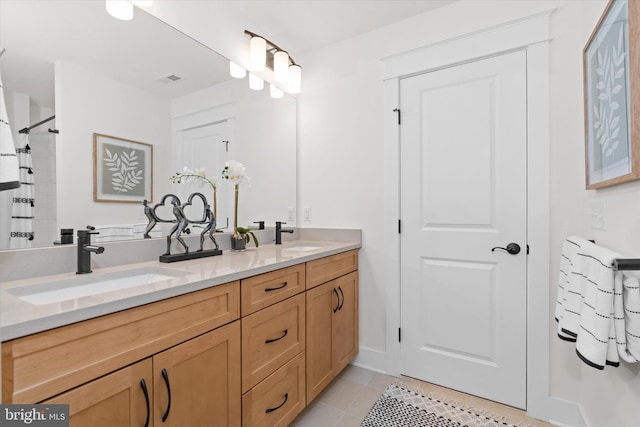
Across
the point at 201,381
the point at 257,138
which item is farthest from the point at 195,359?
the point at 257,138

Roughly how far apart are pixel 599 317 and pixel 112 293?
4.63 ft

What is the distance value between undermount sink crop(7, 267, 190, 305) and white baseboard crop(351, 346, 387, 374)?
153cm

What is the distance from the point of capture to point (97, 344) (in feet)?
2.61

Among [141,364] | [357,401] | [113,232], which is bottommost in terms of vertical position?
[357,401]

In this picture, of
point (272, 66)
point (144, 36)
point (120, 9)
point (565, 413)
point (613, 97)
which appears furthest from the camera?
point (272, 66)

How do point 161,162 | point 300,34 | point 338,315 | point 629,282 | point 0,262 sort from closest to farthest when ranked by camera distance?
point 629,282, point 0,262, point 161,162, point 338,315, point 300,34

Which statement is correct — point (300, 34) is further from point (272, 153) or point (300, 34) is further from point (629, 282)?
point (629, 282)

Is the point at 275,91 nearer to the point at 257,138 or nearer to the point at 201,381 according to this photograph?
the point at 257,138

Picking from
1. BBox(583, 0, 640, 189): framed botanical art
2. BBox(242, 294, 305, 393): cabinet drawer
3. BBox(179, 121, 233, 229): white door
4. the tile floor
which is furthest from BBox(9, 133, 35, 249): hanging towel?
BBox(583, 0, 640, 189): framed botanical art

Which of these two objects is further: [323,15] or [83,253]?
[323,15]

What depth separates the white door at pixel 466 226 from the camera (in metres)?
1.77

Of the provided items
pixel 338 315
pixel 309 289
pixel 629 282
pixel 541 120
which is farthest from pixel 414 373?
pixel 541 120

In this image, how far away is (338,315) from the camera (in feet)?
6.45

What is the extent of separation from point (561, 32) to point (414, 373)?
2175 mm
